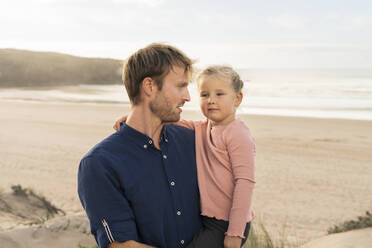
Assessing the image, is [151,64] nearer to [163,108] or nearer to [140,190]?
[163,108]

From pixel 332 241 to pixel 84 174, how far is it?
2883 mm

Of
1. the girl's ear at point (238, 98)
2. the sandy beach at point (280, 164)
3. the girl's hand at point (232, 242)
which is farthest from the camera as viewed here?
the sandy beach at point (280, 164)

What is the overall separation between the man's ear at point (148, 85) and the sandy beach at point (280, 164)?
2.39 meters

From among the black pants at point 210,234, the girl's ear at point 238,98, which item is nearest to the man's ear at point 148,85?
the girl's ear at point 238,98

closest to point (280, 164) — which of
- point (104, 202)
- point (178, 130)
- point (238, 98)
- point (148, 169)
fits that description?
point (238, 98)

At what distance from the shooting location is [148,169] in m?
2.28

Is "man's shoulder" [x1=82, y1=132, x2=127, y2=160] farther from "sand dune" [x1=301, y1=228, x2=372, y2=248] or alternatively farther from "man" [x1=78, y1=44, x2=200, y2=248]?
"sand dune" [x1=301, y1=228, x2=372, y2=248]

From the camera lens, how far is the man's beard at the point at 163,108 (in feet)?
7.93

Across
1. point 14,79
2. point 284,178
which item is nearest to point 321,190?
point 284,178

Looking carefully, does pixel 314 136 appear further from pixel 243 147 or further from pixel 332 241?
pixel 243 147

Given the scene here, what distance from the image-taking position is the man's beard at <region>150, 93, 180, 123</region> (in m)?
2.42

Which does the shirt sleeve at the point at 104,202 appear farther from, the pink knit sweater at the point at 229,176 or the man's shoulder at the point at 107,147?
the pink knit sweater at the point at 229,176

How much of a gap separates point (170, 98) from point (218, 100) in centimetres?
32

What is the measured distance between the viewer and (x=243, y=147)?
2473 millimetres
